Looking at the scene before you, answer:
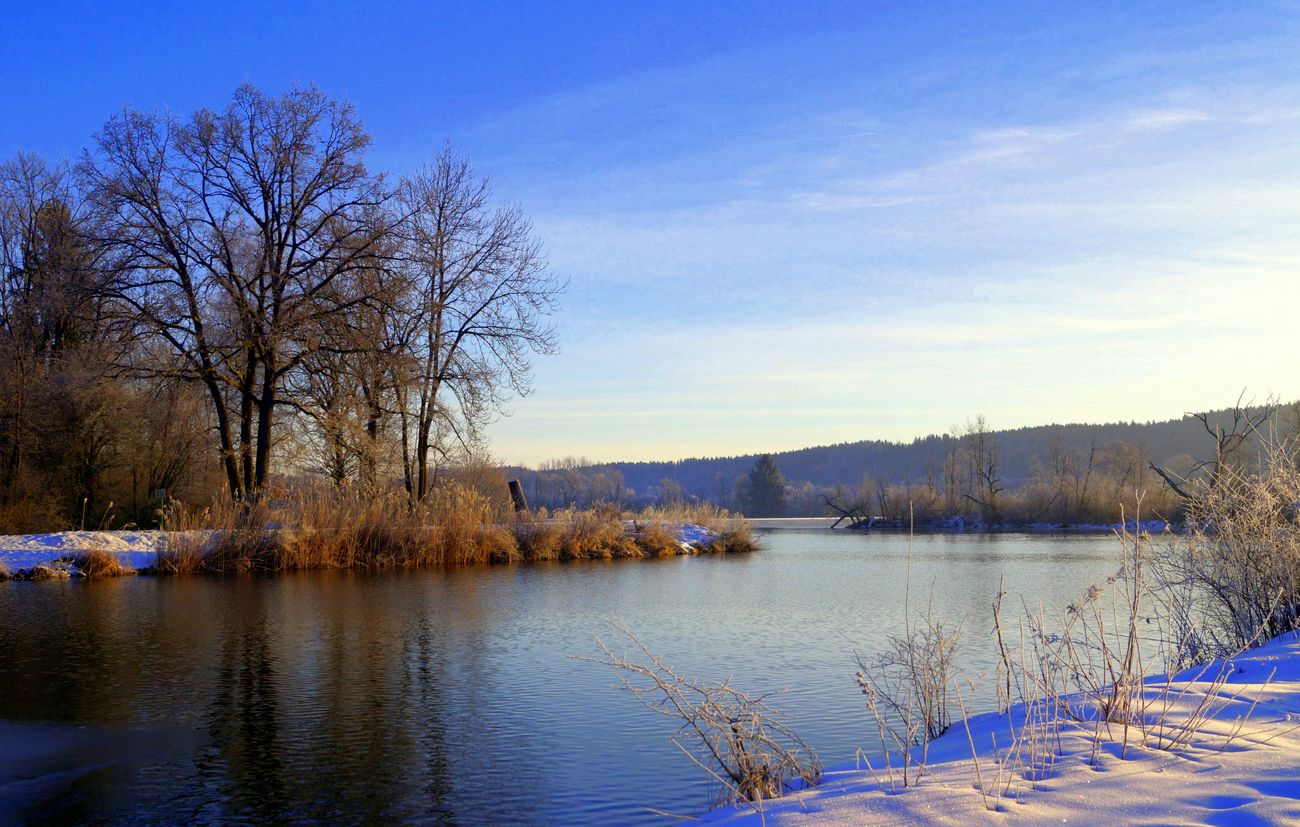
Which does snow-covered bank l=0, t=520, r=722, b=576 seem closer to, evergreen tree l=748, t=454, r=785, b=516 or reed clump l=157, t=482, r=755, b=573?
reed clump l=157, t=482, r=755, b=573

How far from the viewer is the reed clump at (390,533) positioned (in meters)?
19.7

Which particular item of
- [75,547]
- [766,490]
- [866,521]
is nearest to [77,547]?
[75,547]

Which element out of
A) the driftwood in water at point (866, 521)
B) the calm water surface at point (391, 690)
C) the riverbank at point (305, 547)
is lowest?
the driftwood in water at point (866, 521)

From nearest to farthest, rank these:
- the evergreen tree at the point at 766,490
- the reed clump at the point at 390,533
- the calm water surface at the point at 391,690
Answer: the calm water surface at the point at 391,690 < the reed clump at the point at 390,533 < the evergreen tree at the point at 766,490

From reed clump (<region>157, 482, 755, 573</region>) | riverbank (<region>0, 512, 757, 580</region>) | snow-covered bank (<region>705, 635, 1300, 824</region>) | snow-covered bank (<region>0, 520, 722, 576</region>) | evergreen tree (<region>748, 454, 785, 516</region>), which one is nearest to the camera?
snow-covered bank (<region>705, 635, 1300, 824</region>)

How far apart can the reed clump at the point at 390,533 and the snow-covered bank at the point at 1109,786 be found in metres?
17.2

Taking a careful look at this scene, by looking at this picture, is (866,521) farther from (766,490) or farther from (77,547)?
(766,490)

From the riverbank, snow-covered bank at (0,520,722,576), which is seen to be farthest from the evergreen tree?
snow-covered bank at (0,520,722,576)

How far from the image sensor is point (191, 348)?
23547 millimetres

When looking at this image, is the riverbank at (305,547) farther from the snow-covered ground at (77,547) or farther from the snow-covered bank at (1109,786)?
the snow-covered bank at (1109,786)

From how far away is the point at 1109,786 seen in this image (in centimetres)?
402

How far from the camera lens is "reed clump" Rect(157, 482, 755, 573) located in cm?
1967

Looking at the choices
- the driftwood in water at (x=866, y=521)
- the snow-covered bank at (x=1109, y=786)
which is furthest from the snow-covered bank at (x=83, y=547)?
the driftwood in water at (x=866, y=521)

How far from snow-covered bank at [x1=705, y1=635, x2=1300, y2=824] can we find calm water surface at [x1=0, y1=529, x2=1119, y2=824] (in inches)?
52.8
